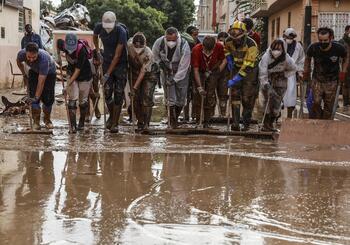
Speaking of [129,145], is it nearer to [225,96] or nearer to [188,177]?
[188,177]

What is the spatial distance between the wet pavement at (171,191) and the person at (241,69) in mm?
1110

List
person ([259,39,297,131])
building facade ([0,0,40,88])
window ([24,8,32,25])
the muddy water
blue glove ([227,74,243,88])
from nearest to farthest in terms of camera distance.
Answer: the muddy water
person ([259,39,297,131])
blue glove ([227,74,243,88])
building facade ([0,0,40,88])
window ([24,8,32,25])

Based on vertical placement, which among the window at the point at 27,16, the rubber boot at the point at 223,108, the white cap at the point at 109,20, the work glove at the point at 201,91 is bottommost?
the rubber boot at the point at 223,108

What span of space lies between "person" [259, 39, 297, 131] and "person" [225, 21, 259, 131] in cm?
17

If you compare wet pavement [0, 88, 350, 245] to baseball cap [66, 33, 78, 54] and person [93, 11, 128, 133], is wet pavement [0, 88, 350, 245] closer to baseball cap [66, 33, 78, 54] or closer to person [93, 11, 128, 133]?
person [93, 11, 128, 133]

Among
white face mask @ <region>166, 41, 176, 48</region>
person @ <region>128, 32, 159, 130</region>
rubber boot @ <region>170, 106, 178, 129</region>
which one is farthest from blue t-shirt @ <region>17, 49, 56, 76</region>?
rubber boot @ <region>170, 106, 178, 129</region>

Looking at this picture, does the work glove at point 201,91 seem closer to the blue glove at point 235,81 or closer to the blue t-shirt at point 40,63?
the blue glove at point 235,81

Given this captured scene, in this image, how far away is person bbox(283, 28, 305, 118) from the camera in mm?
9703

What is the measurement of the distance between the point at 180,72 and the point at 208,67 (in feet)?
1.65

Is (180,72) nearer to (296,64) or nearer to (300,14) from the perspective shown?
(296,64)

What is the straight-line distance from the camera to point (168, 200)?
5.09 m

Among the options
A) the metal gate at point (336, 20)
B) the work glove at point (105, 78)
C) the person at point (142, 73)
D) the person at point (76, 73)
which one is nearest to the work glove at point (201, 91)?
the person at point (142, 73)

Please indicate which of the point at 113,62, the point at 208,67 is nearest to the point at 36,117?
the point at 113,62

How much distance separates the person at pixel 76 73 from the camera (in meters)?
9.20
